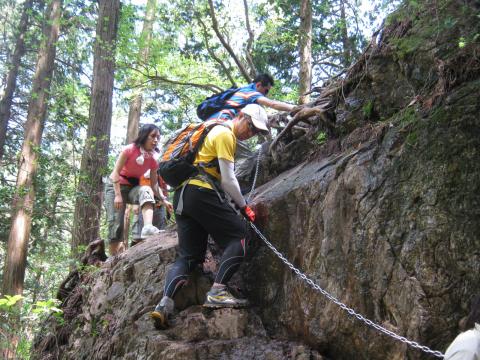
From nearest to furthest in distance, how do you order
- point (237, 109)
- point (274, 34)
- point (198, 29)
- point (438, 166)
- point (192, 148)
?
point (438, 166), point (192, 148), point (237, 109), point (274, 34), point (198, 29)

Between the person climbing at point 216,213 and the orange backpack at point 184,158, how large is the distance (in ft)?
0.21

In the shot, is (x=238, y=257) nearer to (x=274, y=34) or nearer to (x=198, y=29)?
(x=274, y=34)

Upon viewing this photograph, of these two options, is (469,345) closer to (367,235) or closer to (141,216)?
(367,235)

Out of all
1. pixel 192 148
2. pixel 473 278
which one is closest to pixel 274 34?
pixel 192 148

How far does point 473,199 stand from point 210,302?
2.50 m

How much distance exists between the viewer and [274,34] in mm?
12766

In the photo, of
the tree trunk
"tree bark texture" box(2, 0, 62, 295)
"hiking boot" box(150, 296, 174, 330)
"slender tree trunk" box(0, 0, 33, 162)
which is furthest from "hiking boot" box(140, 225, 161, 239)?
"slender tree trunk" box(0, 0, 33, 162)

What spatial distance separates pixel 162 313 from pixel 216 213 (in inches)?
42.5

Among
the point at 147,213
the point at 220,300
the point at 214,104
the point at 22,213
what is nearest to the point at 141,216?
the point at 147,213

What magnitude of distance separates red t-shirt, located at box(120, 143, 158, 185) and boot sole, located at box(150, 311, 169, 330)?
2.94 metres

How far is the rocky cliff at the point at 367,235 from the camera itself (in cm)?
331

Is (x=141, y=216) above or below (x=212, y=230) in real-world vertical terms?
above

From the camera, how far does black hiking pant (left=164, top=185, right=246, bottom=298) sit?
4.50 m

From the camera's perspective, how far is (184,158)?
4.73m
